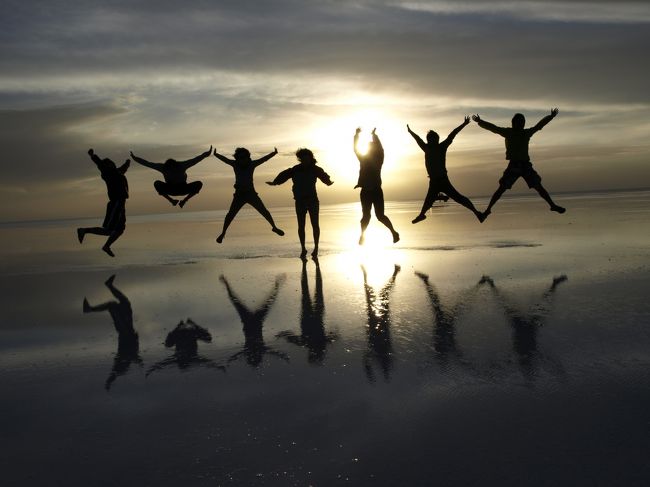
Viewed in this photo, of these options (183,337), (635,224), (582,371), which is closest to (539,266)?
(582,371)

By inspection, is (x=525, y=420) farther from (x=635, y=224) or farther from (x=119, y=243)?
(x=119, y=243)

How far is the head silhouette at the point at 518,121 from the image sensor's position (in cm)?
1248

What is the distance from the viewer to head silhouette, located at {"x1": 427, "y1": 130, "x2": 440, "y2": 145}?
12.4 metres

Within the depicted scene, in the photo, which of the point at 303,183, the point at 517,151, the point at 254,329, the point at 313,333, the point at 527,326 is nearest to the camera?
the point at 527,326

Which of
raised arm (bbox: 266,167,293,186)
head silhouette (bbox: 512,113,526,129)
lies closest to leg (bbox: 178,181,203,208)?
raised arm (bbox: 266,167,293,186)

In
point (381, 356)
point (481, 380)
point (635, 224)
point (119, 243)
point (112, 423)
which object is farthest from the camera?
point (119, 243)

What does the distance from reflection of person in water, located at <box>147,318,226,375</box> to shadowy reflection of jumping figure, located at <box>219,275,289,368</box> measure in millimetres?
276

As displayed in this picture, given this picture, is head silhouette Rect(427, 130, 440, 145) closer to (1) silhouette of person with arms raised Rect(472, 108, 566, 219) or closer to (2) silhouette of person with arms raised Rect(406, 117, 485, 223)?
(2) silhouette of person with arms raised Rect(406, 117, 485, 223)

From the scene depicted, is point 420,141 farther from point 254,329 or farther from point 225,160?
point 254,329

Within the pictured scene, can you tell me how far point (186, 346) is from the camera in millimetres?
5145

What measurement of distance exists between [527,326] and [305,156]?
731cm

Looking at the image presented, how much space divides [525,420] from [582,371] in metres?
1.02

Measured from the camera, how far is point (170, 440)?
3145mm

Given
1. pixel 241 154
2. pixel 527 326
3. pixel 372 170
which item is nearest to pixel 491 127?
pixel 372 170
